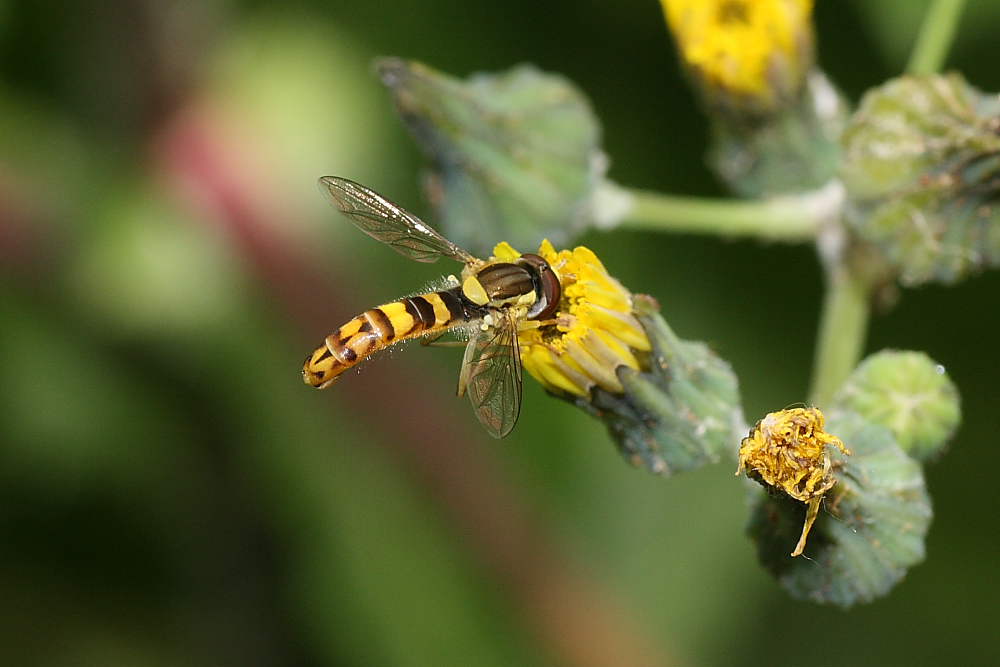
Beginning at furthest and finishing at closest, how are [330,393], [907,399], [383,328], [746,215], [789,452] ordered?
1. [330,393]
2. [746,215]
3. [907,399]
4. [383,328]
5. [789,452]

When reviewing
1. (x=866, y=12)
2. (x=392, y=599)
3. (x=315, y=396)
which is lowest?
(x=392, y=599)

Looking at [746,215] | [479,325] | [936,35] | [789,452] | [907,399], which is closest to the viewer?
[789,452]

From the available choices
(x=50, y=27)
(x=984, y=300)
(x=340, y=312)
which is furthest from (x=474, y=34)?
(x=984, y=300)

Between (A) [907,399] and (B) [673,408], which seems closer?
(B) [673,408]

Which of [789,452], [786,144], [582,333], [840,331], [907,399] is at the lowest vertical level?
[789,452]

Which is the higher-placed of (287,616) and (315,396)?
(315,396)

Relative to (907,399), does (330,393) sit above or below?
below

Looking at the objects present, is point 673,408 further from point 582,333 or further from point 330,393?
point 330,393

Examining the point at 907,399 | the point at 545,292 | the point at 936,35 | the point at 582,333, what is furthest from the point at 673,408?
the point at 936,35

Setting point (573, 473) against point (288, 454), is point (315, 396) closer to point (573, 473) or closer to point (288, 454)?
point (288, 454)
